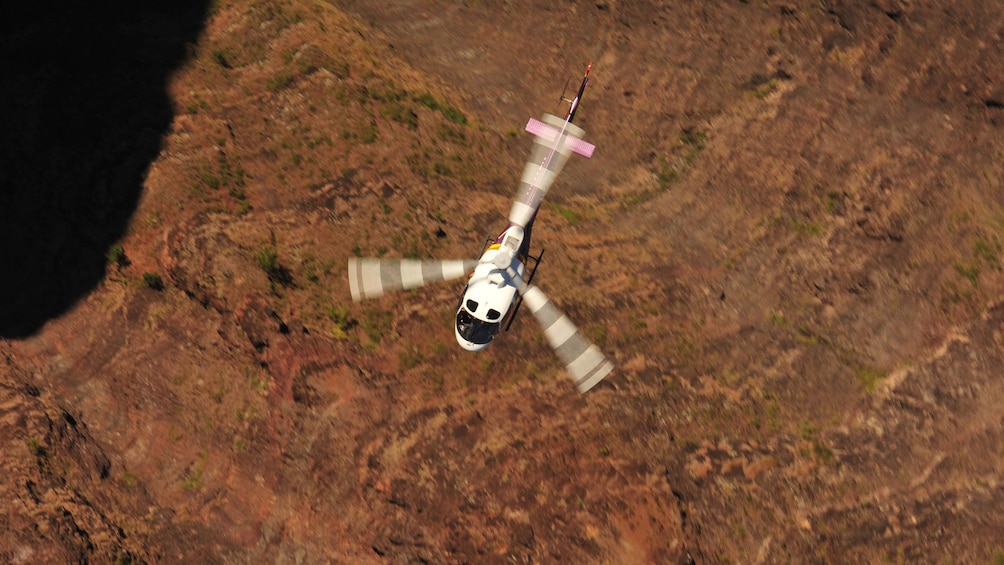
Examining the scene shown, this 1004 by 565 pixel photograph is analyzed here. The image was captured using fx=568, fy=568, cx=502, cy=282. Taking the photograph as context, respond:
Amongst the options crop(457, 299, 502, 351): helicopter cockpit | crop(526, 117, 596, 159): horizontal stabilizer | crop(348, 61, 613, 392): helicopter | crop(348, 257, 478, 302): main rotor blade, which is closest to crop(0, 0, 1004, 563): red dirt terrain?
crop(457, 299, 502, 351): helicopter cockpit

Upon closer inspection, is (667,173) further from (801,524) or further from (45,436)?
(45,436)

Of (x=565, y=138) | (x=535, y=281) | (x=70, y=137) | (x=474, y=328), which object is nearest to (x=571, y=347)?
(x=474, y=328)

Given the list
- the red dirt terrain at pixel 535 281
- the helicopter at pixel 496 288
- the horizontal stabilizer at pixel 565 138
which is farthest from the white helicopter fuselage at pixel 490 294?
the horizontal stabilizer at pixel 565 138

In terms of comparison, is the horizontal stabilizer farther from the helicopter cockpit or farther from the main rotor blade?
the helicopter cockpit

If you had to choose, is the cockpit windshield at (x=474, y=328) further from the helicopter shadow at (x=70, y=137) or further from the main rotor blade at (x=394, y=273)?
the helicopter shadow at (x=70, y=137)

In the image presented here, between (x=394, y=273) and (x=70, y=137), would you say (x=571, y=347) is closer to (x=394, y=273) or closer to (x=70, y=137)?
(x=394, y=273)

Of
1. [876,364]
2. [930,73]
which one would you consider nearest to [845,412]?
[876,364]
